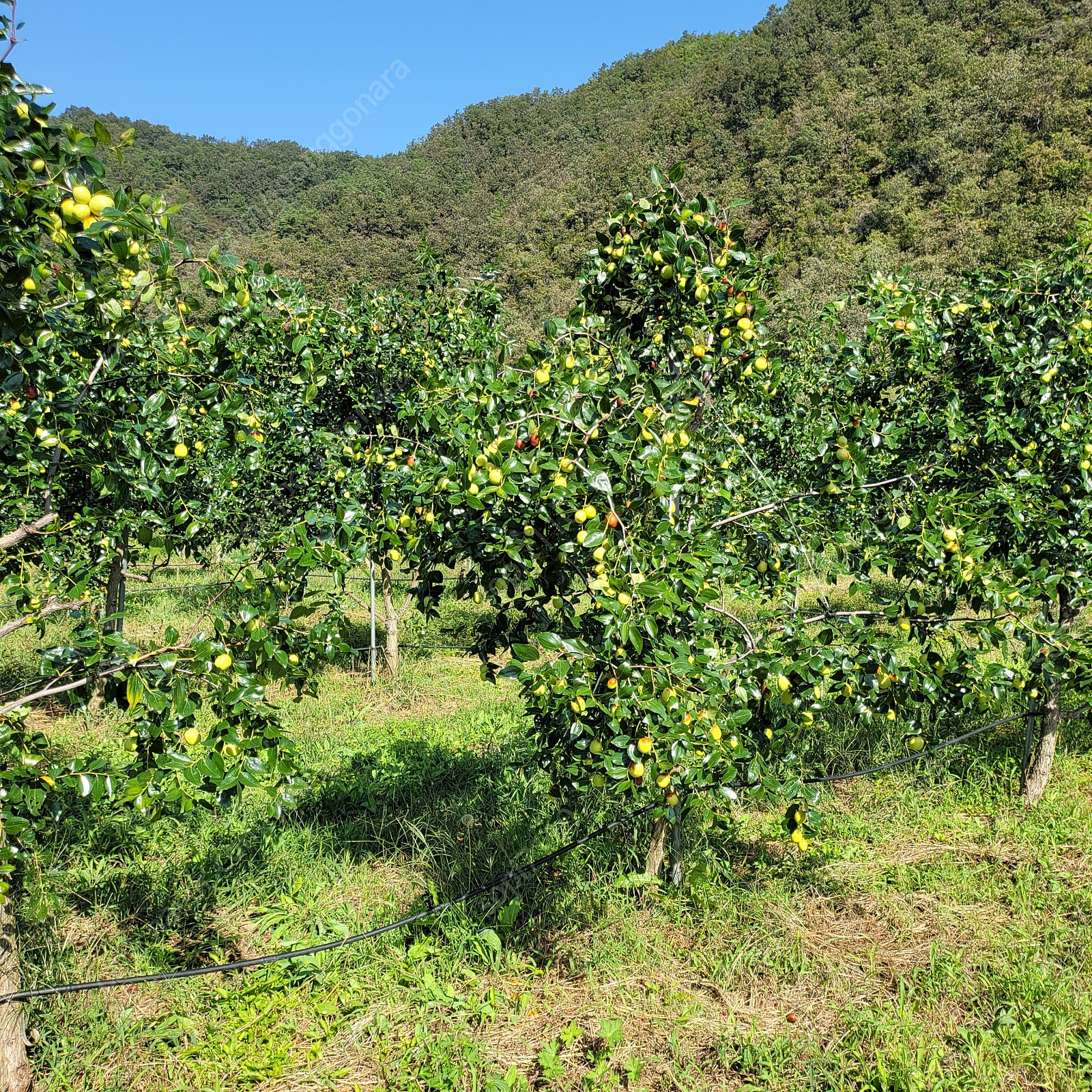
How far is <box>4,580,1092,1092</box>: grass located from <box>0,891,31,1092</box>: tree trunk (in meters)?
0.13

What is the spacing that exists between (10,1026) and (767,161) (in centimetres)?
3944

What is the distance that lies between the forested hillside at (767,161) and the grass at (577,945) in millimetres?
18390

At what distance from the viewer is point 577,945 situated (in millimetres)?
2918

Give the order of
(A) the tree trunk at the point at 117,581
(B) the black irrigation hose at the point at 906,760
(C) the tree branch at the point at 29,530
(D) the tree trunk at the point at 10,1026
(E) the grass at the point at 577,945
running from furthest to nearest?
(A) the tree trunk at the point at 117,581, (B) the black irrigation hose at the point at 906,760, (E) the grass at the point at 577,945, (D) the tree trunk at the point at 10,1026, (C) the tree branch at the point at 29,530

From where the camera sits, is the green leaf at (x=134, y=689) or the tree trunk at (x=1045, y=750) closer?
the green leaf at (x=134, y=689)

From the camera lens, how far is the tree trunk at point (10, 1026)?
2.22 meters

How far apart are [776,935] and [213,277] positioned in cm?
300

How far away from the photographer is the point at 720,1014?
259cm

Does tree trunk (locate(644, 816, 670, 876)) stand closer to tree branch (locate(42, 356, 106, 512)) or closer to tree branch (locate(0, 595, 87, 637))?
tree branch (locate(0, 595, 87, 637))

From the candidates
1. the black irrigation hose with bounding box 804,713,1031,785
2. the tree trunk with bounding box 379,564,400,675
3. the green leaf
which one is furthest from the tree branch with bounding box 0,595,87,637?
the tree trunk with bounding box 379,564,400,675

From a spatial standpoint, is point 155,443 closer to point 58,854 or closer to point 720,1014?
point 58,854

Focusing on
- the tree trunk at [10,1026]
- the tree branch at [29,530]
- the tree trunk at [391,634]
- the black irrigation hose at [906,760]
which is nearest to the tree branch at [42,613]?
the tree branch at [29,530]

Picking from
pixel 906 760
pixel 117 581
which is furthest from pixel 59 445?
pixel 117 581

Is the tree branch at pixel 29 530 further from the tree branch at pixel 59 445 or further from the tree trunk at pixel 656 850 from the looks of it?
the tree trunk at pixel 656 850
